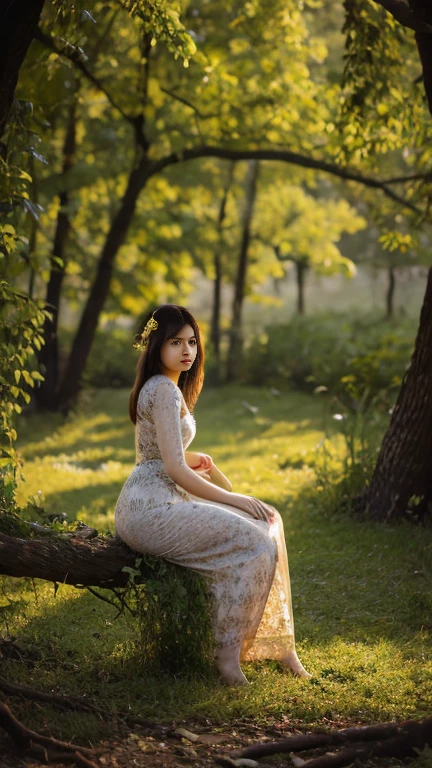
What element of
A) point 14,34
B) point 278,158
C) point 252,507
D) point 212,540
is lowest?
point 212,540

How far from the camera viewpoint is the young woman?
4703 mm

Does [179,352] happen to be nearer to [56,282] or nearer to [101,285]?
[101,285]

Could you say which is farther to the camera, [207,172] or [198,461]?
[207,172]

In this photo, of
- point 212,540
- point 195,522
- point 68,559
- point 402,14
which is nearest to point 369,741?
point 212,540

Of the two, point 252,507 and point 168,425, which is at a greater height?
point 168,425

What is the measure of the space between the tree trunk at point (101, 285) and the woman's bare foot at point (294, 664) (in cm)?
1126

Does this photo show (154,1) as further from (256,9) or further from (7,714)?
(256,9)

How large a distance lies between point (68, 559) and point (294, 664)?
1458mm

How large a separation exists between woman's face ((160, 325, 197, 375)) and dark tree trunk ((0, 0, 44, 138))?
1.64 metres

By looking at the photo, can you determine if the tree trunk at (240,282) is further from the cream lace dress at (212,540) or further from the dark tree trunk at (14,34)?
the dark tree trunk at (14,34)

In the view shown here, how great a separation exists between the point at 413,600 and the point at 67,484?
5.41m

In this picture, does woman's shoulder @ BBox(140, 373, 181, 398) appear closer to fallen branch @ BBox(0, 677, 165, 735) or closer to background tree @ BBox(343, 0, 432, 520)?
fallen branch @ BBox(0, 677, 165, 735)

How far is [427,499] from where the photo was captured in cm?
775

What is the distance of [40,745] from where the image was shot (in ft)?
11.9
